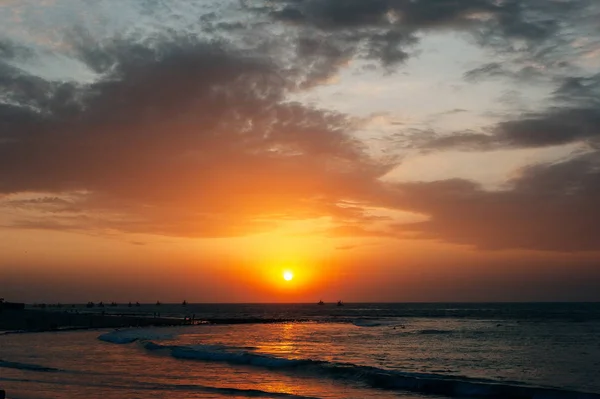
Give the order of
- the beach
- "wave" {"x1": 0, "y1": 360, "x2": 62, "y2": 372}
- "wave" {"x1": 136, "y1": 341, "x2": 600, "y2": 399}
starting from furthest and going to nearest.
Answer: the beach
"wave" {"x1": 0, "y1": 360, "x2": 62, "y2": 372}
"wave" {"x1": 136, "y1": 341, "x2": 600, "y2": 399}

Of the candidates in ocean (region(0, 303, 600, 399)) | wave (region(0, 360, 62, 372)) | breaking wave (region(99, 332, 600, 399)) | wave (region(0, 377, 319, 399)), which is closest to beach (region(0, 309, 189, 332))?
ocean (region(0, 303, 600, 399))

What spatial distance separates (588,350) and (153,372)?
30528mm

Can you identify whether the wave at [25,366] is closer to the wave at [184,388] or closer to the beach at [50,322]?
the wave at [184,388]

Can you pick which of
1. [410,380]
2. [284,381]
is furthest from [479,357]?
[284,381]

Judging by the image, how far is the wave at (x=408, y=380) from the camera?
1005 inches

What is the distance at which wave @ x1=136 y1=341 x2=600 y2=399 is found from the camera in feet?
83.8

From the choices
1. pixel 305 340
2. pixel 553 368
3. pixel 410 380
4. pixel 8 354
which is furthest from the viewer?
pixel 305 340

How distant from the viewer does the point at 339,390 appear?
25719mm

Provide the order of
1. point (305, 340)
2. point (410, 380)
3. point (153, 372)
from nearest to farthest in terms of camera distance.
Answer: point (410, 380) < point (153, 372) < point (305, 340)

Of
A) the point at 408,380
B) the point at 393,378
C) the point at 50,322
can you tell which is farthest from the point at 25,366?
the point at 50,322

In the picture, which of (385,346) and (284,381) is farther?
(385,346)

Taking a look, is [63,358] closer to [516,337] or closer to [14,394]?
[14,394]

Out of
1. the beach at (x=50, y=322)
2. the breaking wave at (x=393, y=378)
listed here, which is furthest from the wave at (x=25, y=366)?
the beach at (x=50, y=322)

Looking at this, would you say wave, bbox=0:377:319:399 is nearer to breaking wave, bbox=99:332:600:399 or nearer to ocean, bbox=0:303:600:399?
ocean, bbox=0:303:600:399
